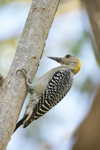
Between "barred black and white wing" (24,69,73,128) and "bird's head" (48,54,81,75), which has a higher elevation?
"bird's head" (48,54,81,75)

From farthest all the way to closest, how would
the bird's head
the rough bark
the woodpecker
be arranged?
the bird's head, the woodpecker, the rough bark

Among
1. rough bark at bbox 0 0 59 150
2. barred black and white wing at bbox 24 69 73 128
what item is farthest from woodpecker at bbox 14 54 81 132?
rough bark at bbox 0 0 59 150

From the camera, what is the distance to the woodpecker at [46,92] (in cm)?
420

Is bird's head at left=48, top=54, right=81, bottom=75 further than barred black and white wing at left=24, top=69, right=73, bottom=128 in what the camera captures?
Yes

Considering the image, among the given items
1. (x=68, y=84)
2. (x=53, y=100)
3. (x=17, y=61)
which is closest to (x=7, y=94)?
(x=17, y=61)

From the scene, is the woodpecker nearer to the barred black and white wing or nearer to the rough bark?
the barred black and white wing

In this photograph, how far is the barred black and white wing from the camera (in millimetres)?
4234

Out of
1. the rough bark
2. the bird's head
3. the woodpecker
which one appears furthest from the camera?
the bird's head

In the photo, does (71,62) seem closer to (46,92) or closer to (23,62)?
(46,92)

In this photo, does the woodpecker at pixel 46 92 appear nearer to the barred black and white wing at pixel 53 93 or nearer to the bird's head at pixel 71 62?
the barred black and white wing at pixel 53 93

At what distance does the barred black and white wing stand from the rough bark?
2.05ft

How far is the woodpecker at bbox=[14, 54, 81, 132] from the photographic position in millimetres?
4195

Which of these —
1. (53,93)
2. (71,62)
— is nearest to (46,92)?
(53,93)

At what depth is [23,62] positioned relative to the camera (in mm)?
3764
